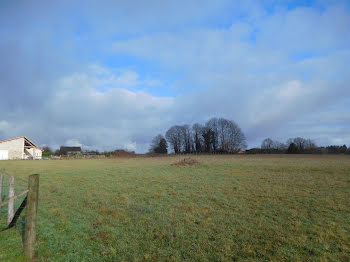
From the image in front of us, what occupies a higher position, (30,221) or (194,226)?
(30,221)

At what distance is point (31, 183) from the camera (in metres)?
5.02

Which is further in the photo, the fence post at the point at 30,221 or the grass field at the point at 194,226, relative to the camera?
the grass field at the point at 194,226

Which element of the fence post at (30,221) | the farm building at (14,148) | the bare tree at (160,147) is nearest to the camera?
the fence post at (30,221)

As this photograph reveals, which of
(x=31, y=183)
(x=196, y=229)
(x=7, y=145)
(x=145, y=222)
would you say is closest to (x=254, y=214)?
(x=196, y=229)

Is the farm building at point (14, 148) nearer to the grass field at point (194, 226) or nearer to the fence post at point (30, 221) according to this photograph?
the grass field at point (194, 226)

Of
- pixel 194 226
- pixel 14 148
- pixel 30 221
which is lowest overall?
pixel 194 226

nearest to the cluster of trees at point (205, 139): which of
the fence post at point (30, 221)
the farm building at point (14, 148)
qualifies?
the farm building at point (14, 148)

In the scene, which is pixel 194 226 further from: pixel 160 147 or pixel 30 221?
pixel 160 147

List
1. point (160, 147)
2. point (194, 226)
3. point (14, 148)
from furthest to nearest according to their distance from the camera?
point (160, 147) → point (14, 148) → point (194, 226)

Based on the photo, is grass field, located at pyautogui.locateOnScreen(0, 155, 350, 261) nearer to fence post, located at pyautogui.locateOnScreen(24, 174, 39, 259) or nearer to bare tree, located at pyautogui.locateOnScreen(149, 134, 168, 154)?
fence post, located at pyautogui.locateOnScreen(24, 174, 39, 259)

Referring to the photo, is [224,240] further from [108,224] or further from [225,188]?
[225,188]

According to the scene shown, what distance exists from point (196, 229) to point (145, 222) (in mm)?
1809

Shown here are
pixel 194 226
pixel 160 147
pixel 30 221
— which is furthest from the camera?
pixel 160 147

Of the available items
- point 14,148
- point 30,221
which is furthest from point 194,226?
point 14,148
